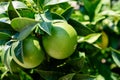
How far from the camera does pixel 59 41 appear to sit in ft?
2.66

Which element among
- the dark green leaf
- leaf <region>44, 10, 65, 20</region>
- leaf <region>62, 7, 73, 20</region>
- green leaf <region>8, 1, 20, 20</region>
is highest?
green leaf <region>8, 1, 20, 20</region>

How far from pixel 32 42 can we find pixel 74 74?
15 centimetres

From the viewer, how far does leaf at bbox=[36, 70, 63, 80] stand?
2.99ft

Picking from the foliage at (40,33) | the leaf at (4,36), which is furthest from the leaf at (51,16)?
the leaf at (4,36)

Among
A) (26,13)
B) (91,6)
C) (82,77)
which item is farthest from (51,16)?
(91,6)

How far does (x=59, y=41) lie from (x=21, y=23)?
10cm

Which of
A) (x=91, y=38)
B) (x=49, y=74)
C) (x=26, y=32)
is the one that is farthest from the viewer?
(x=91, y=38)

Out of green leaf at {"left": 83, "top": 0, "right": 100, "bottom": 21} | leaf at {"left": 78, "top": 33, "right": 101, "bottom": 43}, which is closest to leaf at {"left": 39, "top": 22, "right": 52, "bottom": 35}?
leaf at {"left": 78, "top": 33, "right": 101, "bottom": 43}

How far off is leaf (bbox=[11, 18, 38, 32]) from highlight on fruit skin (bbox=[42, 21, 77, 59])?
47mm

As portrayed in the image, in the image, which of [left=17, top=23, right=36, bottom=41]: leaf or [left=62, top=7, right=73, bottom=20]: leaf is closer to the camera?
[left=17, top=23, right=36, bottom=41]: leaf

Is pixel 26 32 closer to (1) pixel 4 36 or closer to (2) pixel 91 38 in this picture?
(1) pixel 4 36

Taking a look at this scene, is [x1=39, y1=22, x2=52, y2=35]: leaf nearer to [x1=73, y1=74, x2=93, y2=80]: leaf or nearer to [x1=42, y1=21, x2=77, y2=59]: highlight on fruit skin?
[x1=42, y1=21, x2=77, y2=59]: highlight on fruit skin

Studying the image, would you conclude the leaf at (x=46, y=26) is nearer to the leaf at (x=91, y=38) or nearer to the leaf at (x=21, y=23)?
the leaf at (x=21, y=23)

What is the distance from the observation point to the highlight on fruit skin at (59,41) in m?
0.81
